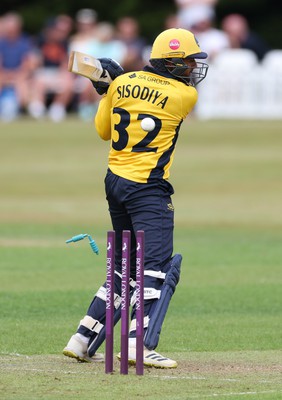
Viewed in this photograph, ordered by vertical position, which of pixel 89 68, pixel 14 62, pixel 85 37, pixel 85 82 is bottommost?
pixel 89 68

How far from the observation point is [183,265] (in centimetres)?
1445

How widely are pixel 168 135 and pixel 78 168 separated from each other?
53.0 ft

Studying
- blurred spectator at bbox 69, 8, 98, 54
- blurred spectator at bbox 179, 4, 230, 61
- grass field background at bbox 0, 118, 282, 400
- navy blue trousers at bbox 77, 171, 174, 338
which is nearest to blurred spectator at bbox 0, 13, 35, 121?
blurred spectator at bbox 69, 8, 98, 54

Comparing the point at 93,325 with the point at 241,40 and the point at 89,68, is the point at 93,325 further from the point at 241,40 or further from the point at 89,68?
the point at 241,40

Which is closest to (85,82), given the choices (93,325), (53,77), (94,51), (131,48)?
(53,77)

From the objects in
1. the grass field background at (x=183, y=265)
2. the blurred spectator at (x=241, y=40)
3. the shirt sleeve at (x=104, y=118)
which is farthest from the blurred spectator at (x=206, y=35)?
the shirt sleeve at (x=104, y=118)

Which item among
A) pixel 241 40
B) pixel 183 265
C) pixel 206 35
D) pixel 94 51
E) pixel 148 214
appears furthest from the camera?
pixel 94 51

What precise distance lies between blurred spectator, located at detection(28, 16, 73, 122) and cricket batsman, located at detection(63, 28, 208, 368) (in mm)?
20783

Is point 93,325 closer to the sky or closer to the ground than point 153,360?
closer to the sky

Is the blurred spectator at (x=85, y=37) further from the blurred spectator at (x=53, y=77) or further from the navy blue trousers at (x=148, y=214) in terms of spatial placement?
the navy blue trousers at (x=148, y=214)

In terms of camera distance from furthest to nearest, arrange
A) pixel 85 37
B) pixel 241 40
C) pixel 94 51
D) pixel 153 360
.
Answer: pixel 85 37 < pixel 94 51 < pixel 241 40 < pixel 153 360

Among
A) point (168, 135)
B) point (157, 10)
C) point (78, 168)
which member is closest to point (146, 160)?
point (168, 135)

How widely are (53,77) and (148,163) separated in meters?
21.6

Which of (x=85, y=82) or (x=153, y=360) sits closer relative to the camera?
(x=153, y=360)
